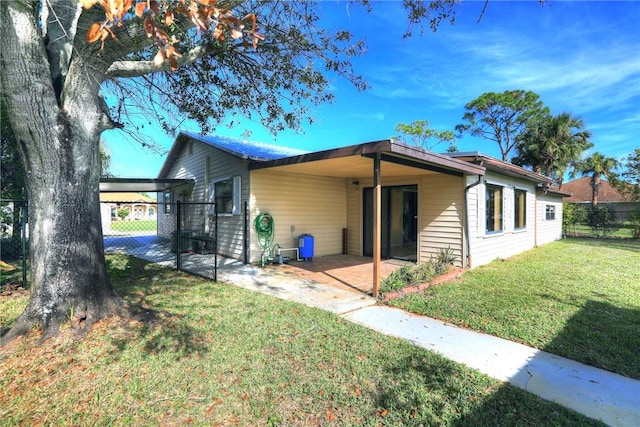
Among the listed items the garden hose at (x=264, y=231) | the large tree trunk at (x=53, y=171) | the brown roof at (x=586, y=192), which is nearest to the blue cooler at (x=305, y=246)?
the garden hose at (x=264, y=231)

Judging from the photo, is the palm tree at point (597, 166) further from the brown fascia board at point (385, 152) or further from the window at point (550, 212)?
the brown fascia board at point (385, 152)

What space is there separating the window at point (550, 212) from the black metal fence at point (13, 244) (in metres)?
18.3

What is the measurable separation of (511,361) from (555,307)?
2332 millimetres

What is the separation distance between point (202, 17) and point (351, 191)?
8.95m

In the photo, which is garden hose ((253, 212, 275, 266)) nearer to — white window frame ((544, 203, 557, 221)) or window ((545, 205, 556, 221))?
white window frame ((544, 203, 557, 221))

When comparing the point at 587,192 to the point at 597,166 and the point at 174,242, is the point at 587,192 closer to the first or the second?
the point at 597,166

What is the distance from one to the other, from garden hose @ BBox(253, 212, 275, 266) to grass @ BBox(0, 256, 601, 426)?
14.8 ft

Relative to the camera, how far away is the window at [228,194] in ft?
29.0

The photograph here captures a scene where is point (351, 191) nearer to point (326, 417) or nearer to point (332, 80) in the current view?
point (332, 80)

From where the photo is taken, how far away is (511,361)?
316cm

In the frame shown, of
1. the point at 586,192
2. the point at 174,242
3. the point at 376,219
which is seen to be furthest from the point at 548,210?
the point at 586,192

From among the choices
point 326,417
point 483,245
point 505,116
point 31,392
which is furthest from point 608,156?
point 31,392

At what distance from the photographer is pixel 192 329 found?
3.70m

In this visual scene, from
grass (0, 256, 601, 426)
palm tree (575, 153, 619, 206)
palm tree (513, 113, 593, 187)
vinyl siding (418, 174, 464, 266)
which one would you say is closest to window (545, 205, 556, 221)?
palm tree (513, 113, 593, 187)
